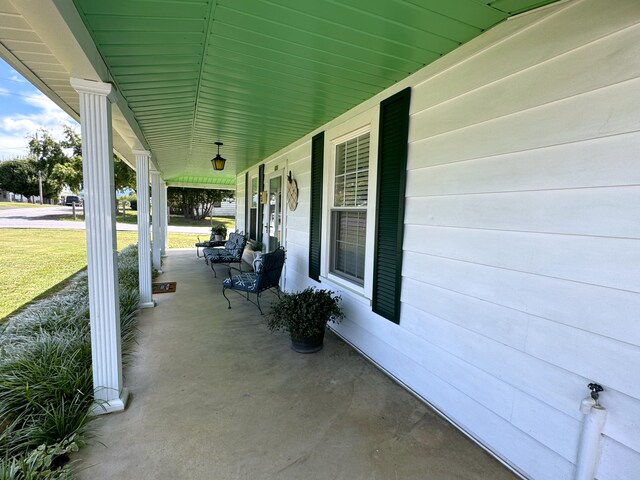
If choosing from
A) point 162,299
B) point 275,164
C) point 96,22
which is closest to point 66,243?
point 162,299

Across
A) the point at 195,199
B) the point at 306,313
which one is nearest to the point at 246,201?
the point at 306,313

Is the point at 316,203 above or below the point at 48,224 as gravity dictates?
above

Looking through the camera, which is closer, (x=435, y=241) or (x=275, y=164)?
(x=435, y=241)

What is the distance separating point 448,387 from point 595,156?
168cm

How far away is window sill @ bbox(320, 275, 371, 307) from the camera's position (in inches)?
124

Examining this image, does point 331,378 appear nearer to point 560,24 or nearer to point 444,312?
point 444,312

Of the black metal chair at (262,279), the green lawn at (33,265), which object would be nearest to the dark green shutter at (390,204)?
the black metal chair at (262,279)

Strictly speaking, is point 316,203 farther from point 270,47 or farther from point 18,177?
point 18,177

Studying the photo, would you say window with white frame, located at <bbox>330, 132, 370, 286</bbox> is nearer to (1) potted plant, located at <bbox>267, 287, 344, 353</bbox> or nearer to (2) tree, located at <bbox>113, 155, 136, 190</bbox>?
(1) potted plant, located at <bbox>267, 287, 344, 353</bbox>

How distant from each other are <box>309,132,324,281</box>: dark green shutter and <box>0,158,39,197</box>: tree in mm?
40341

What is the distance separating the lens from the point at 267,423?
7.02 feet

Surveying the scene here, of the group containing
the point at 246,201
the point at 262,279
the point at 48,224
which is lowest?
the point at 48,224

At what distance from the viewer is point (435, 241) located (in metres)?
2.28

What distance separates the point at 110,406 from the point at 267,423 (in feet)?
3.73
